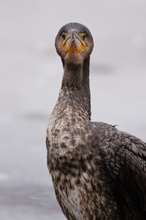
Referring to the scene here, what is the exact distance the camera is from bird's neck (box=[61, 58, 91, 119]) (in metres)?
10.5

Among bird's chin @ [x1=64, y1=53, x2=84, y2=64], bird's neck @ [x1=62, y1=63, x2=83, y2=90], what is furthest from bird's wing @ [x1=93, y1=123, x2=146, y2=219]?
bird's chin @ [x1=64, y1=53, x2=84, y2=64]

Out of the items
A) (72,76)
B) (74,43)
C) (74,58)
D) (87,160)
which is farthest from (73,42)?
(87,160)

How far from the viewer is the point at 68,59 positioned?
1028 centimetres

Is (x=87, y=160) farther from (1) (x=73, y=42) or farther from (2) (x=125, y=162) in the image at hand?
(1) (x=73, y=42)

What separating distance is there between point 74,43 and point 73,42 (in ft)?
0.04

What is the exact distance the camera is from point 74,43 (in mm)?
10172

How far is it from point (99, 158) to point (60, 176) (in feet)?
1.20

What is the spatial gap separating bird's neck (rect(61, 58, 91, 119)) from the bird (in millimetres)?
15

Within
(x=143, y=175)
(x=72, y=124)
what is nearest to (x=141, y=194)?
(x=143, y=175)

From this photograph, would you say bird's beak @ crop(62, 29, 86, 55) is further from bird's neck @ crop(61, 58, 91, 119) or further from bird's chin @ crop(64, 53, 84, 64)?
bird's neck @ crop(61, 58, 91, 119)

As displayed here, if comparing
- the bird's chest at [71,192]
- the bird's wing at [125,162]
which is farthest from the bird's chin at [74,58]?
the bird's chest at [71,192]

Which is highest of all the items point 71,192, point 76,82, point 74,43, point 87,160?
point 74,43

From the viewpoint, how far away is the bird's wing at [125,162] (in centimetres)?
1010

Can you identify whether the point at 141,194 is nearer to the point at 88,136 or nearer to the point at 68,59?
the point at 88,136
